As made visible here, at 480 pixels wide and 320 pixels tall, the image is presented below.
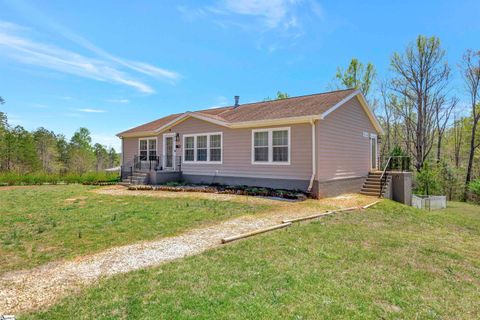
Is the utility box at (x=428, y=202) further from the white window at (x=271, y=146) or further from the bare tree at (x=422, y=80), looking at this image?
the white window at (x=271, y=146)

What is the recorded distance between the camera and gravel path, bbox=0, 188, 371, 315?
3307mm

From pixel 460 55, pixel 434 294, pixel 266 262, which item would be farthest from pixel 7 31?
pixel 460 55

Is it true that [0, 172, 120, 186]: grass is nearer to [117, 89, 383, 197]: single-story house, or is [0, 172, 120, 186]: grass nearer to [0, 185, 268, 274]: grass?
[117, 89, 383, 197]: single-story house

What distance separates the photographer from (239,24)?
52.1 ft

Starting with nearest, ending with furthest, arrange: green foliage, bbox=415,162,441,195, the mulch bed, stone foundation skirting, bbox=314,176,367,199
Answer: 1. the mulch bed
2. stone foundation skirting, bbox=314,176,367,199
3. green foliage, bbox=415,162,441,195

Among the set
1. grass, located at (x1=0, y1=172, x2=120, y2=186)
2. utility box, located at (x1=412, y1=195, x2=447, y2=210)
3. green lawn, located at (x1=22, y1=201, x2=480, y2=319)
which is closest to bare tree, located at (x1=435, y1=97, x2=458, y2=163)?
utility box, located at (x1=412, y1=195, x2=447, y2=210)

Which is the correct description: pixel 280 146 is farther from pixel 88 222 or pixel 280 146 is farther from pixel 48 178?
pixel 48 178

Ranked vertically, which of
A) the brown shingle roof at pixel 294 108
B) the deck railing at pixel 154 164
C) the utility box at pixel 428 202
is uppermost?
the brown shingle roof at pixel 294 108

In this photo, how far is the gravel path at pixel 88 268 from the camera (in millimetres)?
3307

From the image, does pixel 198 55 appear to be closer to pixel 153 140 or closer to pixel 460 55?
pixel 153 140

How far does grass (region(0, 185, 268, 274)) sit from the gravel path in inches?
16.4

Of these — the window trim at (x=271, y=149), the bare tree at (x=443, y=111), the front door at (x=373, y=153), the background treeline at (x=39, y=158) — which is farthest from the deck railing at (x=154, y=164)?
the bare tree at (x=443, y=111)

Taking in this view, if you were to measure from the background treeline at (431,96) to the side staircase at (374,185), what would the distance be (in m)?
6.68

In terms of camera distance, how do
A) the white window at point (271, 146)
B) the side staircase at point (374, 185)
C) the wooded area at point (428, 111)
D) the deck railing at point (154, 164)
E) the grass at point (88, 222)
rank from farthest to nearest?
the wooded area at point (428, 111)
the deck railing at point (154, 164)
the side staircase at point (374, 185)
the white window at point (271, 146)
the grass at point (88, 222)
